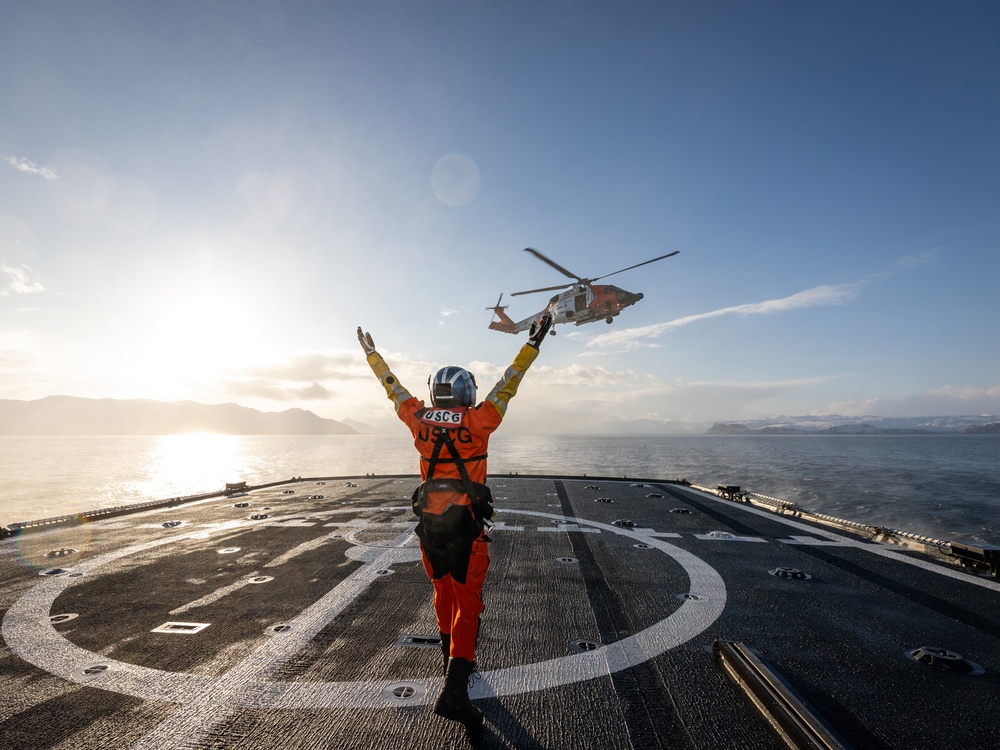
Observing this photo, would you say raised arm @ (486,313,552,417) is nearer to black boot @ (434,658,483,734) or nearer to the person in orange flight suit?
the person in orange flight suit

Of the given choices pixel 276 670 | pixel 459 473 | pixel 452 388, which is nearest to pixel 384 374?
pixel 452 388

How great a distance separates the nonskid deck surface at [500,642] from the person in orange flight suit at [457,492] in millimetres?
631

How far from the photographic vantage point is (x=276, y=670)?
4105 mm

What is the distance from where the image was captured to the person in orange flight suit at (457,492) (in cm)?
376

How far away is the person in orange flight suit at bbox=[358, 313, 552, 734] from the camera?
3760 millimetres

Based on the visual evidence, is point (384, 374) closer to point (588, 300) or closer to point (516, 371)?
point (516, 371)

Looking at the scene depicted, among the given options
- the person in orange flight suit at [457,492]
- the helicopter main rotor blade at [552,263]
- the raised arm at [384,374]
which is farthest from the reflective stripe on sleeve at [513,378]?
the helicopter main rotor blade at [552,263]

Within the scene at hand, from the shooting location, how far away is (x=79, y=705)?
11.5ft

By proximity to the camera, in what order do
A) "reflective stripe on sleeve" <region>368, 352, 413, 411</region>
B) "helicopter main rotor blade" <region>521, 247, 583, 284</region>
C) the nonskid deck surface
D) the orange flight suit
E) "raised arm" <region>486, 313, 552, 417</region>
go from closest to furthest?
the nonskid deck surface, the orange flight suit, "raised arm" <region>486, 313, 552, 417</region>, "reflective stripe on sleeve" <region>368, 352, 413, 411</region>, "helicopter main rotor blade" <region>521, 247, 583, 284</region>

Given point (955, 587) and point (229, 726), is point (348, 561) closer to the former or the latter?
point (229, 726)

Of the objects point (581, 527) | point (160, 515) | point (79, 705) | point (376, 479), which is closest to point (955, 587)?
point (581, 527)

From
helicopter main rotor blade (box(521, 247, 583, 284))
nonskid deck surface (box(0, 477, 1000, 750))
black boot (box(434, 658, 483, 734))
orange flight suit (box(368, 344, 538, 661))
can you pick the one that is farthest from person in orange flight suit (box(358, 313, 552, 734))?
helicopter main rotor blade (box(521, 247, 583, 284))

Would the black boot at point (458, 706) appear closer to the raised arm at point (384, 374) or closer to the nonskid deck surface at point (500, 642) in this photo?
the nonskid deck surface at point (500, 642)

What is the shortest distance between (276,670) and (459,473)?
247cm
